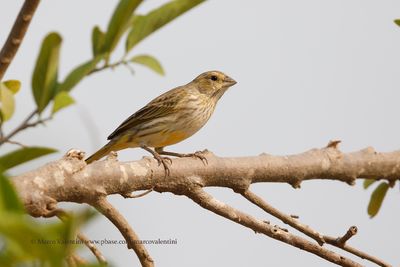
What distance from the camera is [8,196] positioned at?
3.43 feet

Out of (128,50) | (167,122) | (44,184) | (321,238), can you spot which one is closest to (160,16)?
(128,50)

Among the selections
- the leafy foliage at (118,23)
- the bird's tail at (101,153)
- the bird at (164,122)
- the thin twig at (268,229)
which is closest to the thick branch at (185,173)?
the thin twig at (268,229)

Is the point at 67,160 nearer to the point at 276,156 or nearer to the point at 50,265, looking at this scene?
the point at 276,156

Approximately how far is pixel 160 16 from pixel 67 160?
1538 mm

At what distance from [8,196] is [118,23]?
0.86 m

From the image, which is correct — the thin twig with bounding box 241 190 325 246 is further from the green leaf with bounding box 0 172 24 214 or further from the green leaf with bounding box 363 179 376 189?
the green leaf with bounding box 0 172 24 214

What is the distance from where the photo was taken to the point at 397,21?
3.61m

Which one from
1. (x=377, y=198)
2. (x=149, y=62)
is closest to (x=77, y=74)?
(x=149, y=62)

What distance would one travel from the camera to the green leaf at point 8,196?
1034 mm

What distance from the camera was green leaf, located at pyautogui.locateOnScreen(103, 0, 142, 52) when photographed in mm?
1785

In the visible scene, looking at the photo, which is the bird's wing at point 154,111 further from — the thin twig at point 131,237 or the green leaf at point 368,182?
the thin twig at point 131,237

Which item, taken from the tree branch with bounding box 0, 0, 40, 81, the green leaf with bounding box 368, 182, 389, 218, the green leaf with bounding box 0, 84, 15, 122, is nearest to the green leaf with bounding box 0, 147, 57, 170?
the green leaf with bounding box 0, 84, 15, 122

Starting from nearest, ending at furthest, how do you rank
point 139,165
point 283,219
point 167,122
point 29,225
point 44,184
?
point 29,225 → point 44,184 → point 139,165 → point 283,219 → point 167,122

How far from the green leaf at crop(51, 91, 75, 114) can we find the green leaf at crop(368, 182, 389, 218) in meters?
3.05
